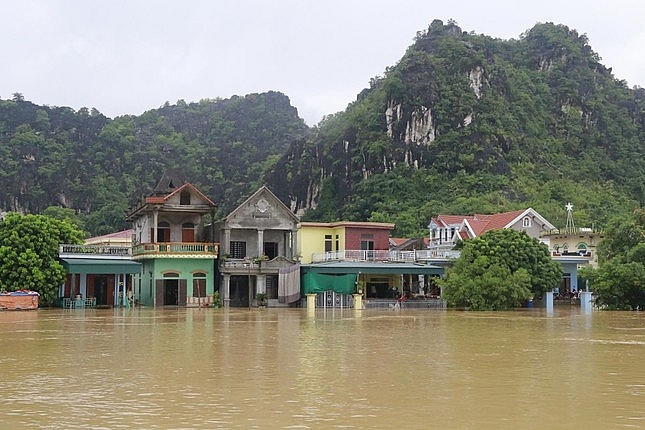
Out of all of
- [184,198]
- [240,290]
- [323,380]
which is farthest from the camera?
[240,290]

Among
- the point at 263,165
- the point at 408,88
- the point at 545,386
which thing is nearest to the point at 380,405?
the point at 545,386

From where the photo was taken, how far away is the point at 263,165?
393 ft

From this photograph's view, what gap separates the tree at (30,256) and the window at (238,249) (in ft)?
30.7

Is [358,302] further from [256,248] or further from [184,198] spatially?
[184,198]

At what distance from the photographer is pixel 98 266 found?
139ft

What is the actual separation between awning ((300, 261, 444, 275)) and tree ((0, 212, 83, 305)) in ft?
42.4

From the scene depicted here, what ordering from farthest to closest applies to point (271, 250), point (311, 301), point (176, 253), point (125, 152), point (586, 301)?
point (125, 152) < point (271, 250) < point (176, 253) < point (586, 301) < point (311, 301)

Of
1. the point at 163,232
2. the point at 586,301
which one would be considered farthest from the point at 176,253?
the point at 586,301

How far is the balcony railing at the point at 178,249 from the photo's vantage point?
4244 cm

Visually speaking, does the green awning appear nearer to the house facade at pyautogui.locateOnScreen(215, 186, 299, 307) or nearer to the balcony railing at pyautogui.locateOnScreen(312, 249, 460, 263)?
the house facade at pyautogui.locateOnScreen(215, 186, 299, 307)

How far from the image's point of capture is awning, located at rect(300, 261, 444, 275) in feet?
140

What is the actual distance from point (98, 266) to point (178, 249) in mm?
4286

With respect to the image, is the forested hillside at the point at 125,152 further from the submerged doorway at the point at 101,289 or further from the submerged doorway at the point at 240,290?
the submerged doorway at the point at 240,290

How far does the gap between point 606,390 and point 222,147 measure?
11790 centimetres
